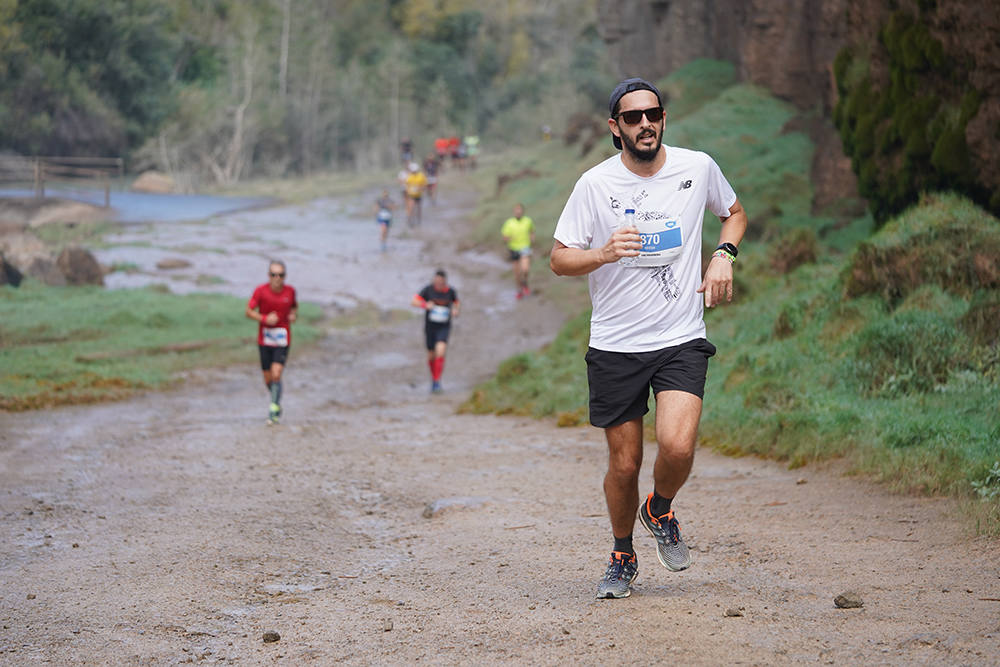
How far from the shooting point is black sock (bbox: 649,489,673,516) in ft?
17.0

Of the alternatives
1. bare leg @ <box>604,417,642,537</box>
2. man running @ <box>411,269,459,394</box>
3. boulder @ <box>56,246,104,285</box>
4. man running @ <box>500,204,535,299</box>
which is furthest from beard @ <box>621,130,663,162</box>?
boulder @ <box>56,246,104,285</box>

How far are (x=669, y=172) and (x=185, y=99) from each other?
5227cm

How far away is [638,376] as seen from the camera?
4.98 meters

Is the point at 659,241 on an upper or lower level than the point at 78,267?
upper

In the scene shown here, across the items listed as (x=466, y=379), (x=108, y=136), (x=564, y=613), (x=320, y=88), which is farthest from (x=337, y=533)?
(x=320, y=88)

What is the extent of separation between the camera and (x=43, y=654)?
4773 mm

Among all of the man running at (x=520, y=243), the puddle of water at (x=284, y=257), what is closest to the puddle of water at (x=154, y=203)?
the puddle of water at (x=284, y=257)

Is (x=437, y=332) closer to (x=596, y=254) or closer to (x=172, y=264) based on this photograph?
(x=596, y=254)

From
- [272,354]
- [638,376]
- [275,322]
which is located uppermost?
[638,376]

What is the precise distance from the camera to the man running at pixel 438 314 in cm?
1647

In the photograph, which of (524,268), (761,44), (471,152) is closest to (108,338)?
(524,268)

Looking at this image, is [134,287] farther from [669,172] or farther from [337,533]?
[669,172]

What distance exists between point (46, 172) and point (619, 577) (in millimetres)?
33434

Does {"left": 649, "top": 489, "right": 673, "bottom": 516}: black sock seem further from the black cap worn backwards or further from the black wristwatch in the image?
the black cap worn backwards
